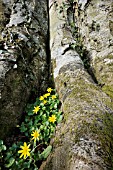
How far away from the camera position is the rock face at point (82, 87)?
153 cm

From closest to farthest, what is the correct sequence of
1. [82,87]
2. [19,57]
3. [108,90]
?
[82,87] < [108,90] < [19,57]

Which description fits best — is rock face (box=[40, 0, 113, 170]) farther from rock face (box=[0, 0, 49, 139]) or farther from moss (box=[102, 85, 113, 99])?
rock face (box=[0, 0, 49, 139])

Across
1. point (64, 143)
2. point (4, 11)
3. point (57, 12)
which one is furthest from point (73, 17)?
point (64, 143)

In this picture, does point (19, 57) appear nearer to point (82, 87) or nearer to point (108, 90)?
point (82, 87)

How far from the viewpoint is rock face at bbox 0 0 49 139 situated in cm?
226

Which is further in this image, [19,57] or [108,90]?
[19,57]

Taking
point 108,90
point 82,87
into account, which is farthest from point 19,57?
point 108,90

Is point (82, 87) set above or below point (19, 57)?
below

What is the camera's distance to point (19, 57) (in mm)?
2645

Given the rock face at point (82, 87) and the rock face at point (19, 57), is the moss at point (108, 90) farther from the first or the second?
the rock face at point (19, 57)

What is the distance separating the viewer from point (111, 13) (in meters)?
3.25

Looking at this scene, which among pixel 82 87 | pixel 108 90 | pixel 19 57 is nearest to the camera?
pixel 82 87

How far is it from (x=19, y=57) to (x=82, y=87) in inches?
37.4

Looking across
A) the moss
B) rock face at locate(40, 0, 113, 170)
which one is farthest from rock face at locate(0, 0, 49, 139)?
the moss
